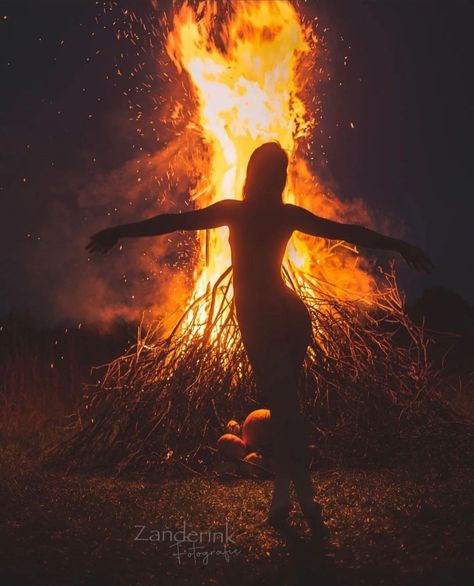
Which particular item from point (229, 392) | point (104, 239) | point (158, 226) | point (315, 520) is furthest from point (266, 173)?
point (229, 392)

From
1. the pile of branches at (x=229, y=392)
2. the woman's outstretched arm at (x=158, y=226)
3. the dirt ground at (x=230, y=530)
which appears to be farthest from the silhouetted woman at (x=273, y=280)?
the pile of branches at (x=229, y=392)

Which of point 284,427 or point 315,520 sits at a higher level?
point 284,427

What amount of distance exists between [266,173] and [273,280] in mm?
606

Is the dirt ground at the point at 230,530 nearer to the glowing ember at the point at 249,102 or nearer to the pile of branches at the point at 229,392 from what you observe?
the pile of branches at the point at 229,392

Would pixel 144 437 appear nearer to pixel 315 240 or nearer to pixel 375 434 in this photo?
pixel 375 434

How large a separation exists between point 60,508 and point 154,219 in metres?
1.90


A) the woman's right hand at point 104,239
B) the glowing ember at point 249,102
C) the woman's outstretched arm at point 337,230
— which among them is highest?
the glowing ember at point 249,102

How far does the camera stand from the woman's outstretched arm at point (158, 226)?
3715mm

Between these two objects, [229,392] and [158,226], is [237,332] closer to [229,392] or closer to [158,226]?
[229,392]

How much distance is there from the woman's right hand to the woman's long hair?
784mm

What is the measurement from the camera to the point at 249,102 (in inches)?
257

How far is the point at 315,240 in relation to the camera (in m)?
6.86

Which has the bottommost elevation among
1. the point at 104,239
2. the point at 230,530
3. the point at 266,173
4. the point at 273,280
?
the point at 230,530

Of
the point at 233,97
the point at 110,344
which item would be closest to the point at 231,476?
the point at 233,97
